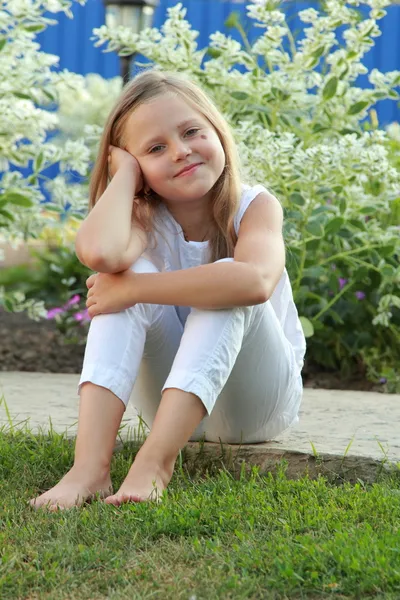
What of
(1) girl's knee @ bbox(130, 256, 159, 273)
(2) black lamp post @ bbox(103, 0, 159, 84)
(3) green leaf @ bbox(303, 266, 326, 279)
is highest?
(2) black lamp post @ bbox(103, 0, 159, 84)

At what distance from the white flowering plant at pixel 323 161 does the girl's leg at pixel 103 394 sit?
127 centimetres

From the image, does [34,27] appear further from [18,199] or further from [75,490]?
[75,490]

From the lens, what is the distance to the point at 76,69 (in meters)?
8.97

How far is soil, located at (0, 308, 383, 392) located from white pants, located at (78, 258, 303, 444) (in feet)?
4.68

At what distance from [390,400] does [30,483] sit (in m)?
1.34

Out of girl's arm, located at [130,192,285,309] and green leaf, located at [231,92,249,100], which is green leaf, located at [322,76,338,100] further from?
girl's arm, located at [130,192,285,309]

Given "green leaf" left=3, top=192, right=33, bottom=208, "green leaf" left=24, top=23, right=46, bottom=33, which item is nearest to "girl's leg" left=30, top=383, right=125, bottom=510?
"green leaf" left=3, top=192, right=33, bottom=208

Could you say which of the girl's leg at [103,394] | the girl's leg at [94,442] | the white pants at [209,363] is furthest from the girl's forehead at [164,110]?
the girl's leg at [94,442]

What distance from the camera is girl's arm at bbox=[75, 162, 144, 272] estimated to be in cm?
205

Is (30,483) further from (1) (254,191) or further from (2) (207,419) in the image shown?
(1) (254,191)

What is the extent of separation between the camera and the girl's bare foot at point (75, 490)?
6.14 feet

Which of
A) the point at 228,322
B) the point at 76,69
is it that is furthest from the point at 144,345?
the point at 76,69

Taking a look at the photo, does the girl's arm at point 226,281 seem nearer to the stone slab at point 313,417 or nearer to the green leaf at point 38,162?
the stone slab at point 313,417

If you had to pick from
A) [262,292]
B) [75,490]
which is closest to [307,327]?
[262,292]
